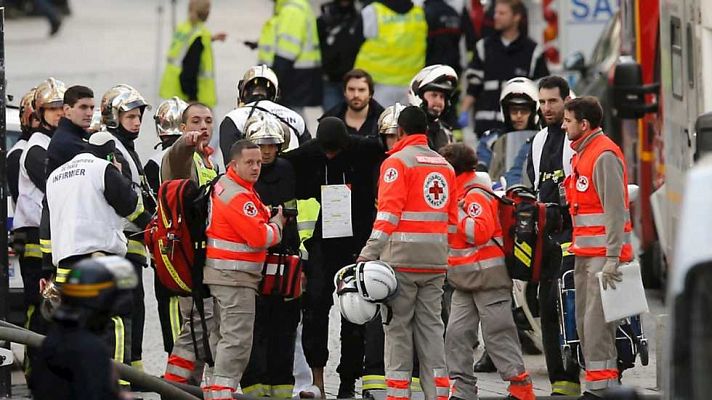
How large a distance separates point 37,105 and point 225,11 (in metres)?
25.6

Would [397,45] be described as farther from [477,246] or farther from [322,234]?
[477,246]

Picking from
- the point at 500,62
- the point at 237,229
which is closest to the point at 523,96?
the point at 237,229

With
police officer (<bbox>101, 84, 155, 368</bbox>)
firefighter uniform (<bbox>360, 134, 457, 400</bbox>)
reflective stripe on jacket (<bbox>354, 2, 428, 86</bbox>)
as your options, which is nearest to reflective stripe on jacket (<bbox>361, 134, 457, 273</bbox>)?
firefighter uniform (<bbox>360, 134, 457, 400</bbox>)

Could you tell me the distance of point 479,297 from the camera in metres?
10.7

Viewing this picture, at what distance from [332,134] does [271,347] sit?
1259mm

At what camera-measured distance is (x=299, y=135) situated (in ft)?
39.8

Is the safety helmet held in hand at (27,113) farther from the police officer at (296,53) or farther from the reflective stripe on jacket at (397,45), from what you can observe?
the police officer at (296,53)

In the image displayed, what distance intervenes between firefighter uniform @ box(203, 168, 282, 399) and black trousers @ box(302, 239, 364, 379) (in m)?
1.00

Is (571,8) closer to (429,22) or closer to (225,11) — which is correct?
(429,22)

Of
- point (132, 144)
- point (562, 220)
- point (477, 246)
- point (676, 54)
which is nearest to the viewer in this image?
point (477, 246)

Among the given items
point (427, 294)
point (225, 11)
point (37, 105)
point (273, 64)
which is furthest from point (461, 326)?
point (225, 11)

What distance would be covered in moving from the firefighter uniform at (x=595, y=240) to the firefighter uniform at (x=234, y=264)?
1612mm

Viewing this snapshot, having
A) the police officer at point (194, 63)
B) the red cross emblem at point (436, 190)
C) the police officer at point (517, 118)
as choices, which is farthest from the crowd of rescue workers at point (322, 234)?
the police officer at point (194, 63)

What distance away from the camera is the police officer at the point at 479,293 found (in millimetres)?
10602
